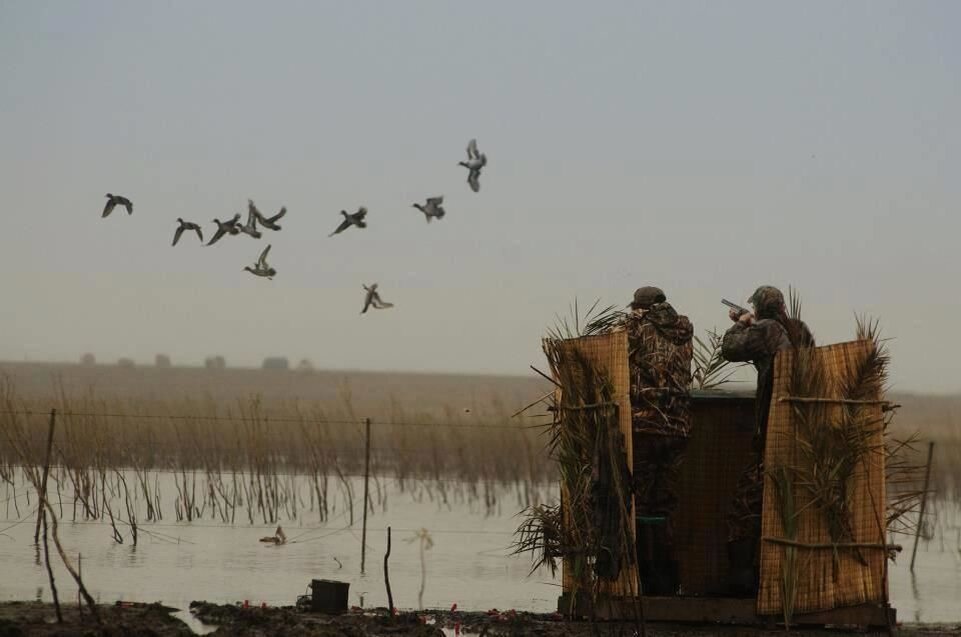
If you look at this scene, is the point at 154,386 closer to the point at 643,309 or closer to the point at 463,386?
the point at 463,386

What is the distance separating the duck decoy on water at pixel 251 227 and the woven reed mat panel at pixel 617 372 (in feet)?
16.5

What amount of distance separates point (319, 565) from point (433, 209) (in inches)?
141

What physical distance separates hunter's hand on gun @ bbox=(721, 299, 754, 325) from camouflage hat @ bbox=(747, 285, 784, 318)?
67 mm

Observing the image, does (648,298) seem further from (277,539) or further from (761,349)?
(277,539)

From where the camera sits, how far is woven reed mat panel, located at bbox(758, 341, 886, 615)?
10.0 meters

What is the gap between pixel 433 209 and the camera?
560 inches

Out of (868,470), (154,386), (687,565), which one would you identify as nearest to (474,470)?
(687,565)

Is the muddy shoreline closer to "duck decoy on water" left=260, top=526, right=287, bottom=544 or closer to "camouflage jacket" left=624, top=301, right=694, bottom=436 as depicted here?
"camouflage jacket" left=624, top=301, right=694, bottom=436

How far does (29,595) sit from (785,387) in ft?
17.7

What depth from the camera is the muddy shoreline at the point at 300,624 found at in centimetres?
928

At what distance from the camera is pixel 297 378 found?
82000mm

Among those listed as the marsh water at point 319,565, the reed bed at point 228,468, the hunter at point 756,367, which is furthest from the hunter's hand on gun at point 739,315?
the reed bed at point 228,468

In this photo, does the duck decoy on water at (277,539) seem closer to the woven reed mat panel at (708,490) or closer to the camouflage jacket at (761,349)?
the woven reed mat panel at (708,490)

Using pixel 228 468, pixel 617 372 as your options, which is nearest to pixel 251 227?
pixel 617 372
